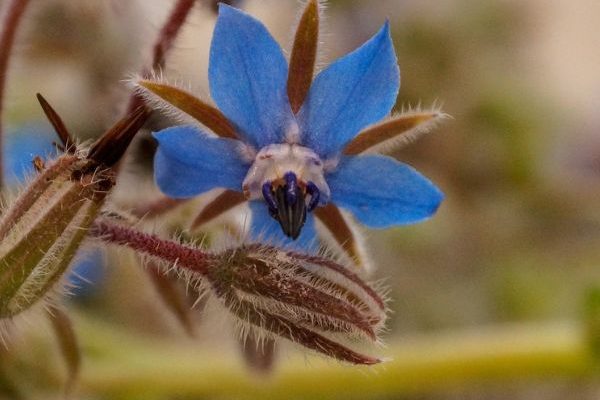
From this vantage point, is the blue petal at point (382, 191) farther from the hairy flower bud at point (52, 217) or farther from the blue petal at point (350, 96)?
the hairy flower bud at point (52, 217)

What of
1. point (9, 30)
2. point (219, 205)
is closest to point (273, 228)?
point (219, 205)

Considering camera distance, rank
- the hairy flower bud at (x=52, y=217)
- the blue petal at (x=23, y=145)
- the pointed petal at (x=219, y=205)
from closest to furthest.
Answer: the hairy flower bud at (x=52, y=217) < the pointed petal at (x=219, y=205) < the blue petal at (x=23, y=145)

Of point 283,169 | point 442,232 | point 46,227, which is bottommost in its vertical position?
point 46,227

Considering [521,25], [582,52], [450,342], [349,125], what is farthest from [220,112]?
[582,52]

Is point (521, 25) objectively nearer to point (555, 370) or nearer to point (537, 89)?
point (537, 89)

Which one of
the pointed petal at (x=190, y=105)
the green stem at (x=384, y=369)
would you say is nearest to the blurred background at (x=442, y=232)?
the green stem at (x=384, y=369)

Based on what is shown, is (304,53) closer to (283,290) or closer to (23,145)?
(283,290)

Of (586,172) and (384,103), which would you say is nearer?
(384,103)
